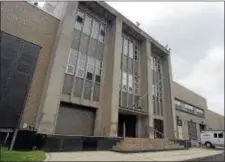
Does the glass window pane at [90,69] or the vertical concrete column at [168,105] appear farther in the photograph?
the vertical concrete column at [168,105]

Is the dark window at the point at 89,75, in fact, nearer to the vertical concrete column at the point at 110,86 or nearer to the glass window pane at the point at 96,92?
the glass window pane at the point at 96,92

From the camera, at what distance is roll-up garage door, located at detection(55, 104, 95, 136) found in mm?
12492

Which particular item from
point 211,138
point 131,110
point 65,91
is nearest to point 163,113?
point 131,110

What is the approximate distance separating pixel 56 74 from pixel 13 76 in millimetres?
2632

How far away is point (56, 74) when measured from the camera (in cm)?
1205

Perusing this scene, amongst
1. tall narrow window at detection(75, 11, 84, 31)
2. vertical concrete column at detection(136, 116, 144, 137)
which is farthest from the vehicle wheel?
tall narrow window at detection(75, 11, 84, 31)

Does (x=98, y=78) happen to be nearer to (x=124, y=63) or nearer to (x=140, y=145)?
(x=124, y=63)

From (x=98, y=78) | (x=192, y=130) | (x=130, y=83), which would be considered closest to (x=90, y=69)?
(x=98, y=78)

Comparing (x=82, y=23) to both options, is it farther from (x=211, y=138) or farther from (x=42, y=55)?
(x=211, y=138)

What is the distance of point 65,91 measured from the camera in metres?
12.9

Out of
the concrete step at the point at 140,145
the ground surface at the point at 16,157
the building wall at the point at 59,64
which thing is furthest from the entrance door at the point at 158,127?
the ground surface at the point at 16,157

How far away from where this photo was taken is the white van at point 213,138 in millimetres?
23156

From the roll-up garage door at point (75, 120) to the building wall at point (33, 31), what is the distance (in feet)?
6.00

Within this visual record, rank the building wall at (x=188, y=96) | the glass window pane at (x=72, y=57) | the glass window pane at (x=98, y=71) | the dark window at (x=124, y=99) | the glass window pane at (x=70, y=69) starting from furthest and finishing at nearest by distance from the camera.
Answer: the building wall at (x=188, y=96) → the dark window at (x=124, y=99) → the glass window pane at (x=98, y=71) → the glass window pane at (x=72, y=57) → the glass window pane at (x=70, y=69)
